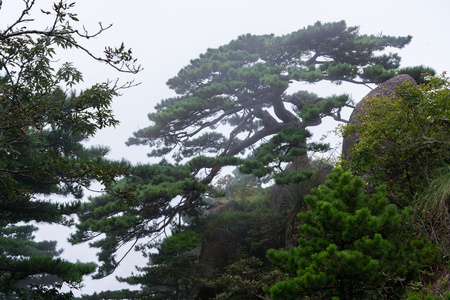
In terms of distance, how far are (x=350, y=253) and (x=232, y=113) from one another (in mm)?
10132

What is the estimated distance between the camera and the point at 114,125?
208 inches

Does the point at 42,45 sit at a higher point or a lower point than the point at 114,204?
higher

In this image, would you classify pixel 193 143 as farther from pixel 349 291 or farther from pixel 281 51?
pixel 349 291

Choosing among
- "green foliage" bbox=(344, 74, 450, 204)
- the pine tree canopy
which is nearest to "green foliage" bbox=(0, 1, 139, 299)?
the pine tree canopy

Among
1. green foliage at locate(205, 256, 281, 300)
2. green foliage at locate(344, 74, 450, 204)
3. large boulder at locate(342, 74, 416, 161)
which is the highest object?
large boulder at locate(342, 74, 416, 161)

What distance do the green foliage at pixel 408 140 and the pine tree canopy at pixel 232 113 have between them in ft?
6.61

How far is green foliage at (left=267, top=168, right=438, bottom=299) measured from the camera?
12.7ft

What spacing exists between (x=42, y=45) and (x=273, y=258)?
15.1 ft

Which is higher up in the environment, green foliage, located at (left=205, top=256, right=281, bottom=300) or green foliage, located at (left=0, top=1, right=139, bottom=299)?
green foliage, located at (left=0, top=1, right=139, bottom=299)

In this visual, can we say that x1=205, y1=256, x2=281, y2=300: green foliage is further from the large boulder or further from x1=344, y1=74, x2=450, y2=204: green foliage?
the large boulder

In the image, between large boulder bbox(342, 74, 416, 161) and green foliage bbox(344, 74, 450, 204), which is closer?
green foliage bbox(344, 74, 450, 204)

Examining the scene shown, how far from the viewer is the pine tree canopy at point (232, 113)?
872cm

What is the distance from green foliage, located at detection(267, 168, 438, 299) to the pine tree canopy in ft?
12.3

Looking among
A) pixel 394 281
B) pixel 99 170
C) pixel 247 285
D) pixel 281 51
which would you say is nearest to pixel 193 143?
pixel 281 51
